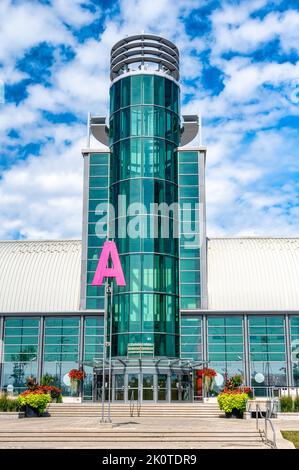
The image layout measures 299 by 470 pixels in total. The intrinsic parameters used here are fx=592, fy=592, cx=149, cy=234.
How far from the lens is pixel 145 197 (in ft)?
172

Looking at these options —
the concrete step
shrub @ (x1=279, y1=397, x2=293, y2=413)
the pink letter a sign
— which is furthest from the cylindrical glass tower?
the pink letter a sign

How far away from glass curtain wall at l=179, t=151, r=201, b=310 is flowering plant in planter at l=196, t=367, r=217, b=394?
6.61m

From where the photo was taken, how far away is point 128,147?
5406 cm

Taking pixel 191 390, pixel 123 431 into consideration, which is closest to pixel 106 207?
pixel 191 390

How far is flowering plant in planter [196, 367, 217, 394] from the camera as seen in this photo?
5095cm

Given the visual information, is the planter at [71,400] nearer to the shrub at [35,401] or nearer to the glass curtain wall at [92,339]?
the glass curtain wall at [92,339]

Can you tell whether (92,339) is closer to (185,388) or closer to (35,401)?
(185,388)

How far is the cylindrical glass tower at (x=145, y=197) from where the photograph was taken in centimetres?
5078

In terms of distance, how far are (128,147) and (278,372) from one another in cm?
2465

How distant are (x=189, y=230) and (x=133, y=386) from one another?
16643mm

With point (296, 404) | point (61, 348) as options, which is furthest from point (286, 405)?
point (61, 348)

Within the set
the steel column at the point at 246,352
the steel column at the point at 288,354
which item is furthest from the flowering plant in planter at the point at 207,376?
the steel column at the point at 288,354

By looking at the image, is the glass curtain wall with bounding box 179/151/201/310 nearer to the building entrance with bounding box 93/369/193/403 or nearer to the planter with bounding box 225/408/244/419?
the building entrance with bounding box 93/369/193/403
